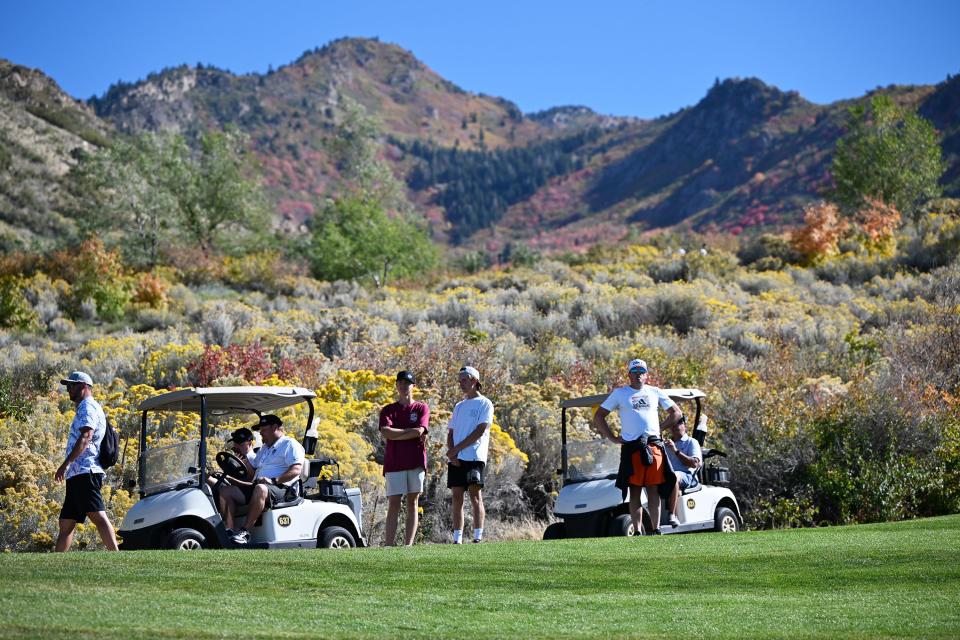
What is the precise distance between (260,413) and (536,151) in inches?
7338

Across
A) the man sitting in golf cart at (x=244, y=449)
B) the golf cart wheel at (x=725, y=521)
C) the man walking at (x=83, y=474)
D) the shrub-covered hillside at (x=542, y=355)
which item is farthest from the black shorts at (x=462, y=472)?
the man walking at (x=83, y=474)

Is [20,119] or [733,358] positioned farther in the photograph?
[20,119]

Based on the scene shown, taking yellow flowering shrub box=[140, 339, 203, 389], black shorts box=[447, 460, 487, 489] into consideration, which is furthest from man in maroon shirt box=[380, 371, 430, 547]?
yellow flowering shrub box=[140, 339, 203, 389]

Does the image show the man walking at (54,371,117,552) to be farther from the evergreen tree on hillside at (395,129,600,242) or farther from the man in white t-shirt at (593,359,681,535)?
the evergreen tree on hillside at (395,129,600,242)

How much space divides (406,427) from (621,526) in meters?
2.62

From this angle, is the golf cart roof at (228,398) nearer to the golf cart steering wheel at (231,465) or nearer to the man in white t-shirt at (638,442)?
the golf cart steering wheel at (231,465)

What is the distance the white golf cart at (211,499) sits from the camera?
10.6 metres

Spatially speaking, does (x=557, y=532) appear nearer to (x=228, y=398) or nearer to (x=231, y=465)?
(x=231, y=465)

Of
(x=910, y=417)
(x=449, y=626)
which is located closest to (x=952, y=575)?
(x=449, y=626)

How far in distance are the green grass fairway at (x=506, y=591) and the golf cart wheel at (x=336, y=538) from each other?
4.43 feet

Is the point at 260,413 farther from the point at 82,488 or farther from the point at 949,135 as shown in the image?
the point at 949,135

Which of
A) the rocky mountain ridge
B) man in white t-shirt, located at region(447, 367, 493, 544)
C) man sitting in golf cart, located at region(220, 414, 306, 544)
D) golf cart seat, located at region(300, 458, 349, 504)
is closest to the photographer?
man sitting in golf cart, located at region(220, 414, 306, 544)

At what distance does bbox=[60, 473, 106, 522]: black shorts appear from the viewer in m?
10.5

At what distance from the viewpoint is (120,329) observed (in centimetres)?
2870
